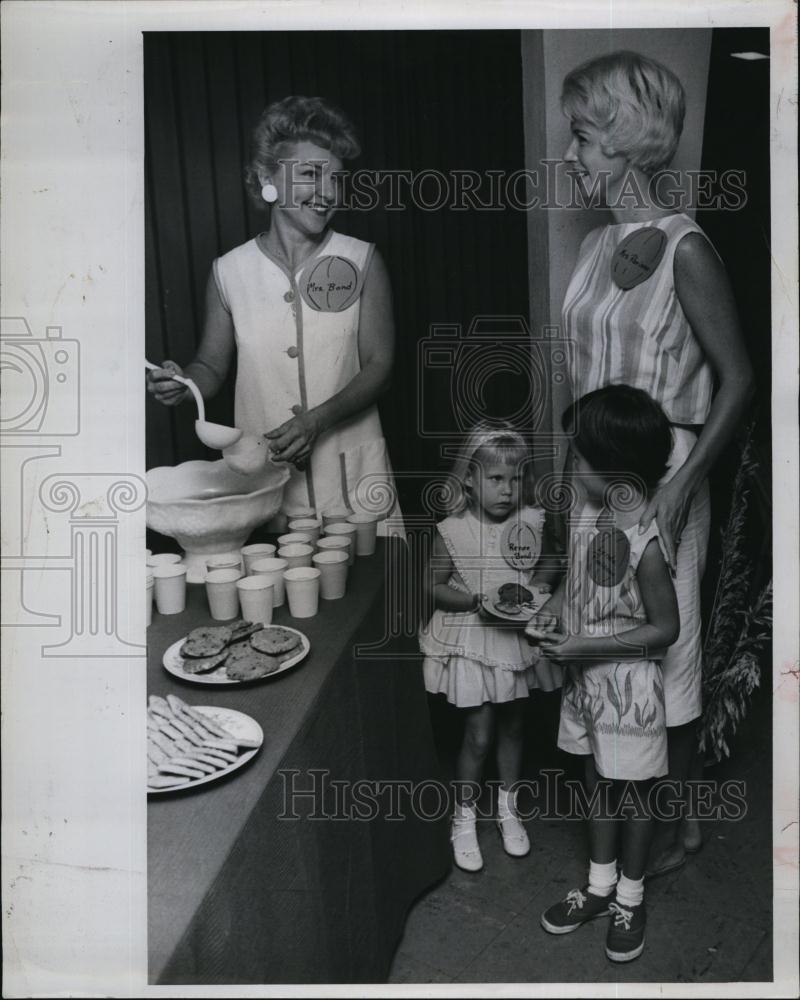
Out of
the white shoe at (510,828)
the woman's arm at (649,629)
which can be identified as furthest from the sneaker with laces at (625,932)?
the woman's arm at (649,629)

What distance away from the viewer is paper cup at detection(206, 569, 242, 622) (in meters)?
1.44

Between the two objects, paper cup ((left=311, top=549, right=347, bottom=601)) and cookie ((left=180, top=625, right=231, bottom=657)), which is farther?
paper cup ((left=311, top=549, right=347, bottom=601))

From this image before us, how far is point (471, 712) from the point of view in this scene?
1599 mm

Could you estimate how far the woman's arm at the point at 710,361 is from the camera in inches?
56.9

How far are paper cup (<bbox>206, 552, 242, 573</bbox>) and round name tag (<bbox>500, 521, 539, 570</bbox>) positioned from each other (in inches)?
16.5

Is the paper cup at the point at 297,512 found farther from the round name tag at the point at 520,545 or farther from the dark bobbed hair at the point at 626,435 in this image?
the dark bobbed hair at the point at 626,435

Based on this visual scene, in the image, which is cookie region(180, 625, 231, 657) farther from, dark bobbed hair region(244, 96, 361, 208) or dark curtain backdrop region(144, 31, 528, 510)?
dark bobbed hair region(244, 96, 361, 208)

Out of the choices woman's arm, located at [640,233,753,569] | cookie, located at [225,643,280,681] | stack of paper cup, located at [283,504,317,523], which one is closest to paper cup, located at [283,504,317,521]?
stack of paper cup, located at [283,504,317,523]

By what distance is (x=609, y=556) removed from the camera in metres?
1.48

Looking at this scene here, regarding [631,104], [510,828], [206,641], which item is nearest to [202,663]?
[206,641]

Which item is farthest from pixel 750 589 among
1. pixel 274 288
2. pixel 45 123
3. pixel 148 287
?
pixel 45 123

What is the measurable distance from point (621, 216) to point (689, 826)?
98 centimetres

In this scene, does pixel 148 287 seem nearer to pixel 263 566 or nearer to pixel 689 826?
pixel 263 566

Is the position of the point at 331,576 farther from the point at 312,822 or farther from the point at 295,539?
the point at 312,822
